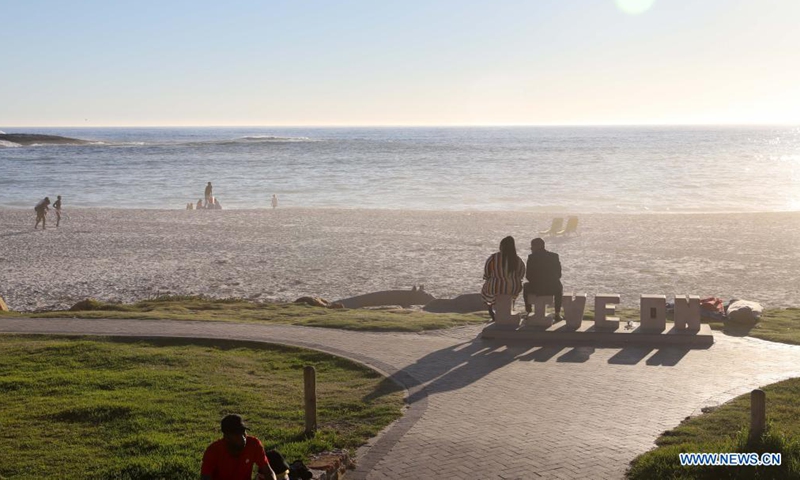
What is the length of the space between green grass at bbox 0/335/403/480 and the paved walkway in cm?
53

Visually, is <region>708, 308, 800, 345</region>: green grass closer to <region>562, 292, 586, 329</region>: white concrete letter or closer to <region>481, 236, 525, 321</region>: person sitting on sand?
<region>562, 292, 586, 329</region>: white concrete letter

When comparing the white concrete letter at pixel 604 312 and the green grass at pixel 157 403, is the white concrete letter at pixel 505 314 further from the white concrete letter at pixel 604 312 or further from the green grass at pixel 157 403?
the green grass at pixel 157 403

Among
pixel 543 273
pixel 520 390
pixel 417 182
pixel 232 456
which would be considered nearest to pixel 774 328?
pixel 543 273

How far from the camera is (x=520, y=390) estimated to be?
426 inches

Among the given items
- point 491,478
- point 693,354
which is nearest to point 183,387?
point 491,478

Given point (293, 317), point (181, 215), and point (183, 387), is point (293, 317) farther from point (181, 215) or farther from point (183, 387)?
point (181, 215)

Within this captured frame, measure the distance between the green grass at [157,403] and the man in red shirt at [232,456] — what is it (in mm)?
1268

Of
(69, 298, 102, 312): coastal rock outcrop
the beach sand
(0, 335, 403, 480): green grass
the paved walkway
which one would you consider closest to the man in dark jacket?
the paved walkway

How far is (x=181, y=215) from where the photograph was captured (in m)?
42.4

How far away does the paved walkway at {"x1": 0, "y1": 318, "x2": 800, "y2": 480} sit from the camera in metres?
8.25

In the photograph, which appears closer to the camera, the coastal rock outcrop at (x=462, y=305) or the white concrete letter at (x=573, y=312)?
the white concrete letter at (x=573, y=312)

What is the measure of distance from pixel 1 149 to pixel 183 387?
395 ft

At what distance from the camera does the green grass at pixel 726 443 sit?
300 inches

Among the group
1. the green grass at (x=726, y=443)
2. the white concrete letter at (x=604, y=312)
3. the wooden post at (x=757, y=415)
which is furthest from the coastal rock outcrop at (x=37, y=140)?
the wooden post at (x=757, y=415)
